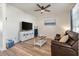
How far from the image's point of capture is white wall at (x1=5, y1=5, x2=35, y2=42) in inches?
145

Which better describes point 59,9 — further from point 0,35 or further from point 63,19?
point 0,35

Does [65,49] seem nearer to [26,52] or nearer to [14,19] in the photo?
[26,52]

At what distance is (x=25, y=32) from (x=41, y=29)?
123 cm

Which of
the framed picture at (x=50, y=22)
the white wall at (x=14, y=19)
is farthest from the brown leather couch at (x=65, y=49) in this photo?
the white wall at (x=14, y=19)

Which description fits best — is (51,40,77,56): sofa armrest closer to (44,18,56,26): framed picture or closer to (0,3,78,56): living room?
(0,3,78,56): living room

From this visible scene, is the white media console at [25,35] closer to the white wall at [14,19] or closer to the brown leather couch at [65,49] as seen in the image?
the white wall at [14,19]

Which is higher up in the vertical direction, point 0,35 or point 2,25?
point 2,25

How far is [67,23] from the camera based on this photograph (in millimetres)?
4344

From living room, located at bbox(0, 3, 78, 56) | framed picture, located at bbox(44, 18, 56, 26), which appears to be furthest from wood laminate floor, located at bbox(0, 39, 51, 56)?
framed picture, located at bbox(44, 18, 56, 26)

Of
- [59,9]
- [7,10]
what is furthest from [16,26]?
[59,9]

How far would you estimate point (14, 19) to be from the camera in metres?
4.10

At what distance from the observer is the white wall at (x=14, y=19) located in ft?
12.1

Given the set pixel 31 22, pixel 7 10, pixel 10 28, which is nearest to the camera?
pixel 7 10

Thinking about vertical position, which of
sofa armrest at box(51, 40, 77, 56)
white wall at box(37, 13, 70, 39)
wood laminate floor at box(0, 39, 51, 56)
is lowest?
wood laminate floor at box(0, 39, 51, 56)
